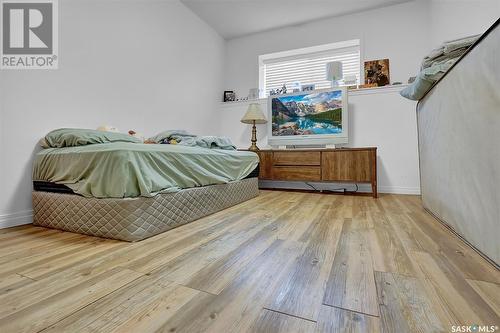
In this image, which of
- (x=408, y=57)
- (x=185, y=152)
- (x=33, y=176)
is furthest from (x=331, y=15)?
(x=33, y=176)

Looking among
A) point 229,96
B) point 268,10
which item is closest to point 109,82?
point 229,96

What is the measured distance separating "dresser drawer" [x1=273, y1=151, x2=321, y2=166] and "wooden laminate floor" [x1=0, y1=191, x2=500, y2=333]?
5.13ft

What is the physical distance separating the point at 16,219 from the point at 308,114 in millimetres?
3073

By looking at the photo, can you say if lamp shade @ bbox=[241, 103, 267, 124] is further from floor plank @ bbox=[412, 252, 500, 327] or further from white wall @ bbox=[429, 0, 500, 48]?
floor plank @ bbox=[412, 252, 500, 327]

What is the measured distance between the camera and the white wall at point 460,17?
1648mm

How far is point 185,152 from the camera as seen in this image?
5.26 ft

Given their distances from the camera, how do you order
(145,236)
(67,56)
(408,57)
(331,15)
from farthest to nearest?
(331,15) → (408,57) → (67,56) → (145,236)

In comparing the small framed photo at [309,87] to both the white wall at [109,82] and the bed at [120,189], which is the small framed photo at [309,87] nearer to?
the white wall at [109,82]

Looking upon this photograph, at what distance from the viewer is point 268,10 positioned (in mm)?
3127

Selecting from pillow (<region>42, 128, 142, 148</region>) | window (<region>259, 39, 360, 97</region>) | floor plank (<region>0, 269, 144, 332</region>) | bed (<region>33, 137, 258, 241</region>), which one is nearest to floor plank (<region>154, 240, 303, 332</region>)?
floor plank (<region>0, 269, 144, 332</region>)

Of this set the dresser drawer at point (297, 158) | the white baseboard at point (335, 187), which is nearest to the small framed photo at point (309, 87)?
the dresser drawer at point (297, 158)

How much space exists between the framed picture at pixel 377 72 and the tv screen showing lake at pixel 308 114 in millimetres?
512

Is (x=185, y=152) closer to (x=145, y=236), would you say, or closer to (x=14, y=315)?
(x=145, y=236)

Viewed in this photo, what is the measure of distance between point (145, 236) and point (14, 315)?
A: 633 mm
